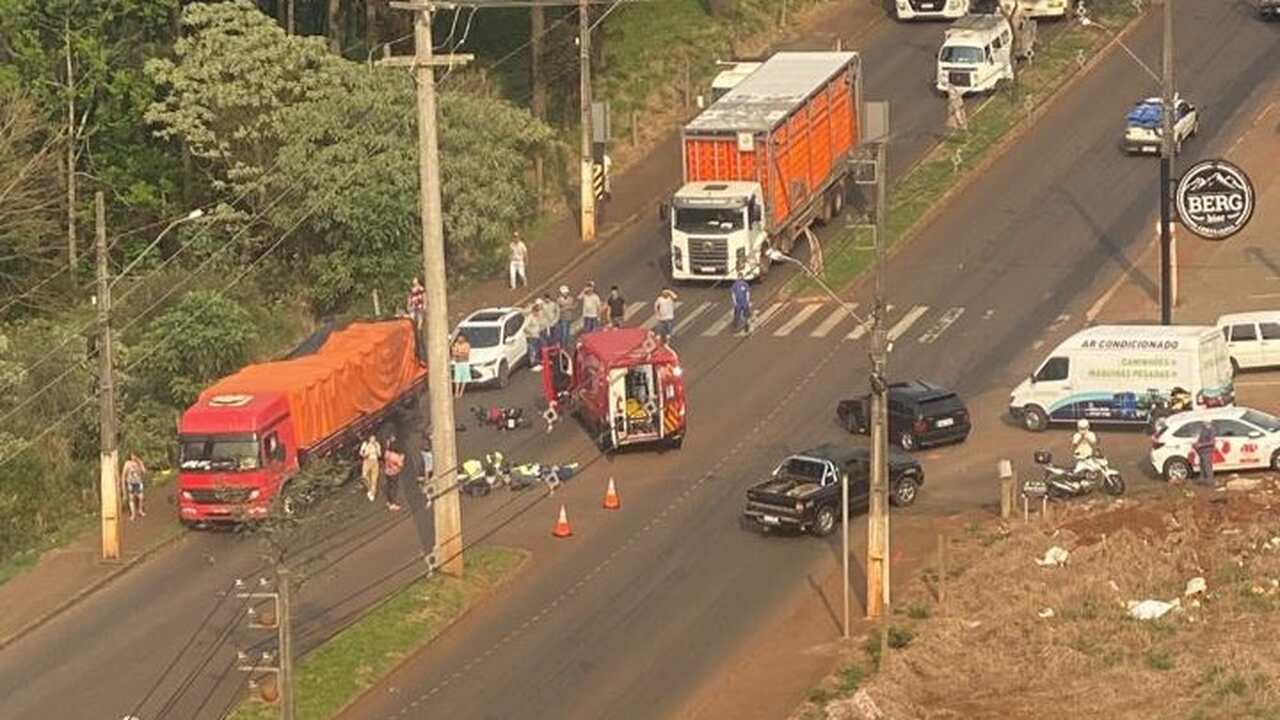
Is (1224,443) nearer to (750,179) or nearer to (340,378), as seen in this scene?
(340,378)

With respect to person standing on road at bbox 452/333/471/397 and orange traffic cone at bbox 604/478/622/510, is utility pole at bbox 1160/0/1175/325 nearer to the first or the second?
orange traffic cone at bbox 604/478/622/510

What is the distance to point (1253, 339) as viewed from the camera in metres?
70.9

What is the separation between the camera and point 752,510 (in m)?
61.1

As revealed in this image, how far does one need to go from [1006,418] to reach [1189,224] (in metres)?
11.3

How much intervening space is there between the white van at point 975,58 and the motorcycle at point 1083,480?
33.6 metres

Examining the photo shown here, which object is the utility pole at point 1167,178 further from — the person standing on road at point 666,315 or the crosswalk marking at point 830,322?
the person standing on road at point 666,315

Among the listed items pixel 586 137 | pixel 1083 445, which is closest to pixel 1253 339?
pixel 1083 445

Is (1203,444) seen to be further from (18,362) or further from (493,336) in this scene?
(18,362)

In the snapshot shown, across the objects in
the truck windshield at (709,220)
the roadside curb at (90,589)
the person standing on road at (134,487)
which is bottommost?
the roadside curb at (90,589)

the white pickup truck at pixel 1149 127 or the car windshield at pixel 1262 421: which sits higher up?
the white pickup truck at pixel 1149 127

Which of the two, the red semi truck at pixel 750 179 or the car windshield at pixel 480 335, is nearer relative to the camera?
the car windshield at pixel 480 335

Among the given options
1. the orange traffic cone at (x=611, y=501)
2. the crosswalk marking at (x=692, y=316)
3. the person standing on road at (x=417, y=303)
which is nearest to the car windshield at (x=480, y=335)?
the person standing on road at (x=417, y=303)

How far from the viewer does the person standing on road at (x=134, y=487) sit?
65938 millimetres

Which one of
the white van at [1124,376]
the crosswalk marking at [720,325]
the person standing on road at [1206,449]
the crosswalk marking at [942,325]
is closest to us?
the person standing on road at [1206,449]
